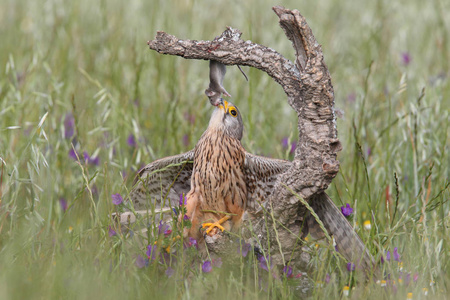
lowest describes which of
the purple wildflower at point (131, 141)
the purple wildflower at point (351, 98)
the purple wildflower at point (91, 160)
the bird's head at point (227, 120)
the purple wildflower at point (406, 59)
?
the purple wildflower at point (91, 160)

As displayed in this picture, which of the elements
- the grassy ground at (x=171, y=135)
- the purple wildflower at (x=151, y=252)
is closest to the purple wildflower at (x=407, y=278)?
→ the grassy ground at (x=171, y=135)

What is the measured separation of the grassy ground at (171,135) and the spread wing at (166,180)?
0.78ft

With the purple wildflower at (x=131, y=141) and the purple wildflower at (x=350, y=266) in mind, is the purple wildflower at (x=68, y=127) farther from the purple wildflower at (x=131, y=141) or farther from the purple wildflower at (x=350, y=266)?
the purple wildflower at (x=350, y=266)

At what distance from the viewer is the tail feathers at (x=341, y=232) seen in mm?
3287

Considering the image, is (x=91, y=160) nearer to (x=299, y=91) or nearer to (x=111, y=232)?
(x=111, y=232)

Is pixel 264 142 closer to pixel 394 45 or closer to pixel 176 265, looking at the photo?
pixel 176 265

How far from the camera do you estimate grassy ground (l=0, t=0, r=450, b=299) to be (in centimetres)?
317

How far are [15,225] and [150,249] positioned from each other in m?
0.81

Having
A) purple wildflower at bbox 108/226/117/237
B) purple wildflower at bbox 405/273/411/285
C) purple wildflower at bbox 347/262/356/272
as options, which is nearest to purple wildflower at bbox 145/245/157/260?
purple wildflower at bbox 108/226/117/237

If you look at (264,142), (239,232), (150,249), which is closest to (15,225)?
(150,249)

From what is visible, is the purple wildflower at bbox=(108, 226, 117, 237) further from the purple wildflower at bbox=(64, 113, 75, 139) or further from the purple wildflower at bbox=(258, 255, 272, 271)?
the purple wildflower at bbox=(64, 113, 75, 139)

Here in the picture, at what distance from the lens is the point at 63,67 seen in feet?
20.6

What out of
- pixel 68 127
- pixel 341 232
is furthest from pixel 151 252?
pixel 68 127

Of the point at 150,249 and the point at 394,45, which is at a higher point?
the point at 394,45
